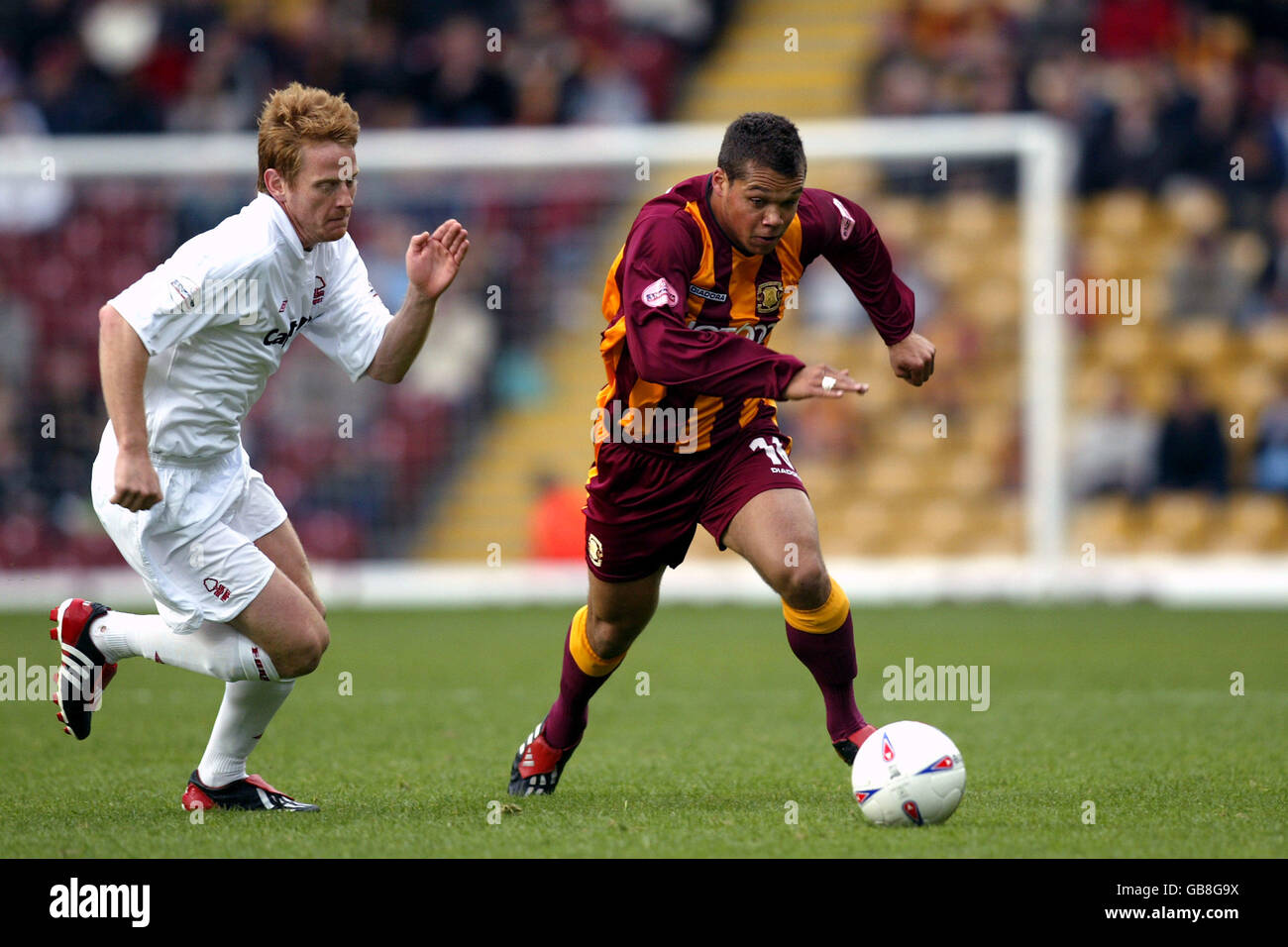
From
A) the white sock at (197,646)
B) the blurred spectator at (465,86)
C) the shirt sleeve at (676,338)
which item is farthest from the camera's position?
the blurred spectator at (465,86)

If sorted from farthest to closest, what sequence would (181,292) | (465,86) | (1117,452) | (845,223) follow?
(465,86) → (1117,452) → (845,223) → (181,292)

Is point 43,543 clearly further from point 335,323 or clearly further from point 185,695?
point 335,323

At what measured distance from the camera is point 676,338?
5312mm

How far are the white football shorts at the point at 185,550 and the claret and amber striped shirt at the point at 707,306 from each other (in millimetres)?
1375

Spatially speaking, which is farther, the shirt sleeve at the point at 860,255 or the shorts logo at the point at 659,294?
the shirt sleeve at the point at 860,255

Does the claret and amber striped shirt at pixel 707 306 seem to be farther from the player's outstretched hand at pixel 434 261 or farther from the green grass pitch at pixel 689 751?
the green grass pitch at pixel 689 751

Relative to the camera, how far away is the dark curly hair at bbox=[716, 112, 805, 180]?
17.5ft

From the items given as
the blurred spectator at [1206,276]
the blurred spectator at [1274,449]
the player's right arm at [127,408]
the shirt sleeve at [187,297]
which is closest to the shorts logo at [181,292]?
the shirt sleeve at [187,297]

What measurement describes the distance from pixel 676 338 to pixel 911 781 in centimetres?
157

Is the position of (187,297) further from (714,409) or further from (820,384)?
(820,384)

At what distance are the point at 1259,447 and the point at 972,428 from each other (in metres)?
2.57

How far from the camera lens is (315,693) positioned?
30.1 feet

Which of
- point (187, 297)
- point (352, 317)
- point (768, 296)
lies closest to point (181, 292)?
point (187, 297)

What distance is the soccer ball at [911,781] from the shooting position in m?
5.08
